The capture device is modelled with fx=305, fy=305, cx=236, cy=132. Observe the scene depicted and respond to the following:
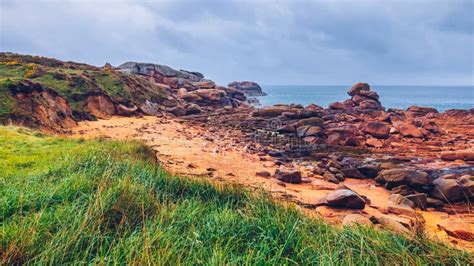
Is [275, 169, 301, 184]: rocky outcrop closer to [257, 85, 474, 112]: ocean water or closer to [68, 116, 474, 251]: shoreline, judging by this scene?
[68, 116, 474, 251]: shoreline

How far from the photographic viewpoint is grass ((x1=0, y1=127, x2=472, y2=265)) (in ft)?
10.2

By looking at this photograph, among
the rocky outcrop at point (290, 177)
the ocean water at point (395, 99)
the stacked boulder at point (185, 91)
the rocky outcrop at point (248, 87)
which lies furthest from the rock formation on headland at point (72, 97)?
the rocky outcrop at point (248, 87)

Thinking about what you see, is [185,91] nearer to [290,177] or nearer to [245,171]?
[245,171]

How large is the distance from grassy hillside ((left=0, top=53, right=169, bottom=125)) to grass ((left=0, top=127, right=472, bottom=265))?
959cm

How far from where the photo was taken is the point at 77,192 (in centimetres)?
443

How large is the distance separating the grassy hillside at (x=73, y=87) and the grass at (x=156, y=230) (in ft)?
31.5

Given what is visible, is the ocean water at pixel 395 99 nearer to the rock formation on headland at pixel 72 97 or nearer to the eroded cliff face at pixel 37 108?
the rock formation on headland at pixel 72 97

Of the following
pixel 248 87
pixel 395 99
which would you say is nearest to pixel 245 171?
pixel 248 87

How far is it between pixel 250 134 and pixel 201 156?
723 cm

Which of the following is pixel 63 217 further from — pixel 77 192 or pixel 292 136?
pixel 292 136

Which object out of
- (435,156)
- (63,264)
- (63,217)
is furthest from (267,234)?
(435,156)

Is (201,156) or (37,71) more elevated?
(37,71)

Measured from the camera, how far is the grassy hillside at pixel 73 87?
42.6 feet

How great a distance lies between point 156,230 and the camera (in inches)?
142
